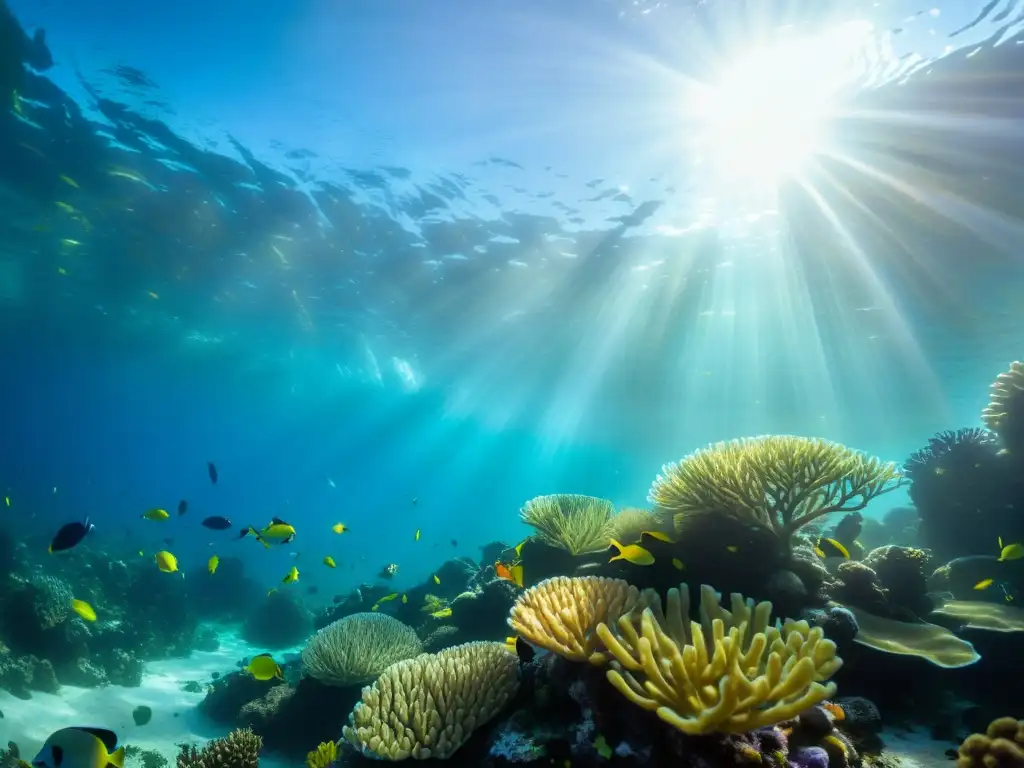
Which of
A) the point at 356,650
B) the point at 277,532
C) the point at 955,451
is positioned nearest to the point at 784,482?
the point at 356,650

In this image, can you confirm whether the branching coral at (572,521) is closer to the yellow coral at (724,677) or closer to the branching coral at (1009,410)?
the yellow coral at (724,677)

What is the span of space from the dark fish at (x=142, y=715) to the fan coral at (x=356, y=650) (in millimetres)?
4640

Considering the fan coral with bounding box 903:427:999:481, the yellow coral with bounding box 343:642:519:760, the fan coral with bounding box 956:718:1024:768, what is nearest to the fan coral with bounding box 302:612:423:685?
the yellow coral with bounding box 343:642:519:760

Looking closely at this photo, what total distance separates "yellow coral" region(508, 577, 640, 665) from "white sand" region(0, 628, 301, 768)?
6192 mm

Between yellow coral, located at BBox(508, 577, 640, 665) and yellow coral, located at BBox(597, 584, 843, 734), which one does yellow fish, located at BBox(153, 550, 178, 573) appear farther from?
yellow coral, located at BBox(597, 584, 843, 734)

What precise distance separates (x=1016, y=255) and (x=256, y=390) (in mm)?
54508

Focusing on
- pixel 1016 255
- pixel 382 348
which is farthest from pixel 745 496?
pixel 382 348

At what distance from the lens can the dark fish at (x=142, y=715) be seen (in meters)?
9.34

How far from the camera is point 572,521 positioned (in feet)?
24.8

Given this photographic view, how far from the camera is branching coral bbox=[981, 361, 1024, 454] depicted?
9.06 metres

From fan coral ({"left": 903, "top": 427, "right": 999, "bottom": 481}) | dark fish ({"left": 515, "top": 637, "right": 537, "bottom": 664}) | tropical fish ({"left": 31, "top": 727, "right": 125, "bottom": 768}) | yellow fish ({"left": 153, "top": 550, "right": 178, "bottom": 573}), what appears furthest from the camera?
fan coral ({"left": 903, "top": 427, "right": 999, "bottom": 481})

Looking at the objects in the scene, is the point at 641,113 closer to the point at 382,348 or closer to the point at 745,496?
the point at 745,496

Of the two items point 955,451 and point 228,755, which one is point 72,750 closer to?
point 228,755

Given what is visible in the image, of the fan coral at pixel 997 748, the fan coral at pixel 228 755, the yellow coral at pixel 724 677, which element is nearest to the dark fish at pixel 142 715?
the fan coral at pixel 228 755
